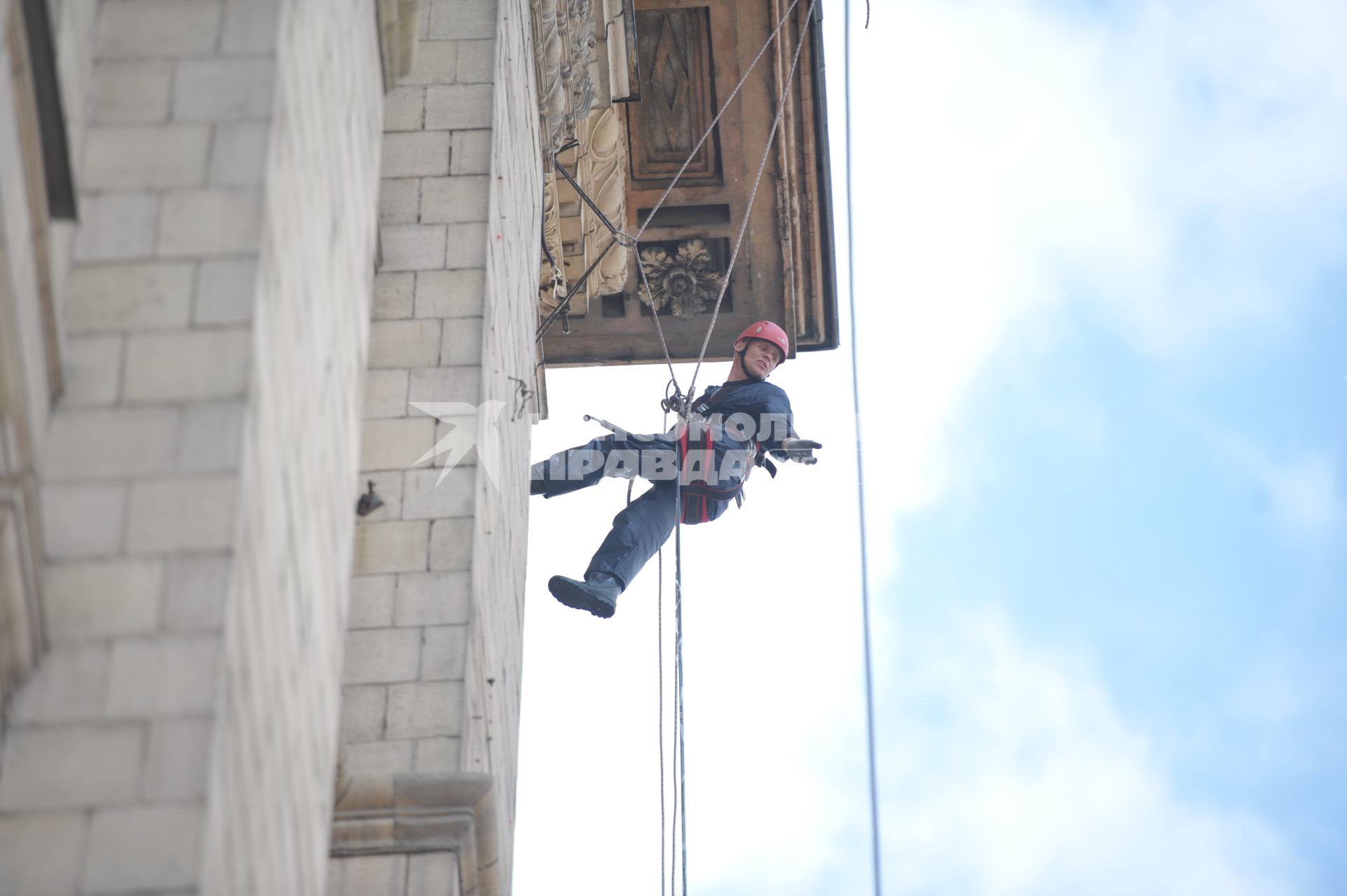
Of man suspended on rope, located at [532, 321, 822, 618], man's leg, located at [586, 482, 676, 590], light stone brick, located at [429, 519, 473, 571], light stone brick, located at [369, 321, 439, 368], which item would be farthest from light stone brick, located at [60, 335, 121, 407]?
Result: man's leg, located at [586, 482, 676, 590]

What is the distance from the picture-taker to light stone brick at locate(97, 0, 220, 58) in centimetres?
655

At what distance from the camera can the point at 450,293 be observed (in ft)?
33.4

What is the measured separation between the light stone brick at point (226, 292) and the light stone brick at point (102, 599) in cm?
86

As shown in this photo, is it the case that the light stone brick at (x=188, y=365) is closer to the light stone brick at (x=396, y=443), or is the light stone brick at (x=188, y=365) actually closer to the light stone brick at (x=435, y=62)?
the light stone brick at (x=396, y=443)

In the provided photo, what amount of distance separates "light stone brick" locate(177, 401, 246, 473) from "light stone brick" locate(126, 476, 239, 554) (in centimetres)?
5

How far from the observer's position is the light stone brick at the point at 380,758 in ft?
29.7

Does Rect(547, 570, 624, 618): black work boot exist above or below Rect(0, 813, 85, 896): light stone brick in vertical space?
above

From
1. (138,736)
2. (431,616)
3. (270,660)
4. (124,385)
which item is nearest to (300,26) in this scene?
(124,385)

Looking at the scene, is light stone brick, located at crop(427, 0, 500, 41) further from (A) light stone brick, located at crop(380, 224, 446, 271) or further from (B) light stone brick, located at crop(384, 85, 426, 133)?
(A) light stone brick, located at crop(380, 224, 446, 271)

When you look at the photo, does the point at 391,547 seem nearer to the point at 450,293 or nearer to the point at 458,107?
the point at 450,293

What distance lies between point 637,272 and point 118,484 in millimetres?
12891

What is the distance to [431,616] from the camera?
938 centimetres

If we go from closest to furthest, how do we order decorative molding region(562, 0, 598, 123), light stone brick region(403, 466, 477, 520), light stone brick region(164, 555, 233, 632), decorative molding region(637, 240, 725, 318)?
light stone brick region(164, 555, 233, 632)
light stone brick region(403, 466, 477, 520)
decorative molding region(562, 0, 598, 123)
decorative molding region(637, 240, 725, 318)

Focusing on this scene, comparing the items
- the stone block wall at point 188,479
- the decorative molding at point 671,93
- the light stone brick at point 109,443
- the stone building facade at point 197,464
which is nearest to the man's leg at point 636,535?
the stone building facade at point 197,464
